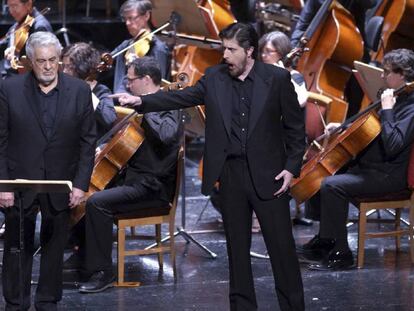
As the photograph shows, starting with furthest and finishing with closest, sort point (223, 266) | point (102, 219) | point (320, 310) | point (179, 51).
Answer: point (179, 51), point (223, 266), point (102, 219), point (320, 310)

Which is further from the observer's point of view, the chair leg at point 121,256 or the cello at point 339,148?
the cello at point 339,148

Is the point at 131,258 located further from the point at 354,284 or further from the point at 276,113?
the point at 276,113

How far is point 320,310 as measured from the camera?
532 centimetres

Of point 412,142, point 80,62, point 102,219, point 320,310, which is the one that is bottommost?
point 320,310

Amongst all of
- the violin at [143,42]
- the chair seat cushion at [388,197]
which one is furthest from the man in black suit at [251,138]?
the violin at [143,42]

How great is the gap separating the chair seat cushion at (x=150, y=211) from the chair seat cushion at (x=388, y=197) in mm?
1107

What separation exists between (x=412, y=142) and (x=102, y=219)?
1806 mm

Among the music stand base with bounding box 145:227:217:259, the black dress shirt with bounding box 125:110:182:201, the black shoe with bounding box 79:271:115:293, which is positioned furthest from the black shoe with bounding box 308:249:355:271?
the black shoe with bounding box 79:271:115:293

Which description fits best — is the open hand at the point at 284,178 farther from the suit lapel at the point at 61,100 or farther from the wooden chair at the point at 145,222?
the wooden chair at the point at 145,222

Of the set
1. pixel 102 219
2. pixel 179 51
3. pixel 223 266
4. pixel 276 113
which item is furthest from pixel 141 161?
pixel 179 51

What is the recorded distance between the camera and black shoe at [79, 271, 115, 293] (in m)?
5.63

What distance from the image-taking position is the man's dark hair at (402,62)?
19.2 feet

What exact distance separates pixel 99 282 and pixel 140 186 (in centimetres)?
57

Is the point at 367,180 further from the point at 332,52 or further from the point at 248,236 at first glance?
the point at 332,52
